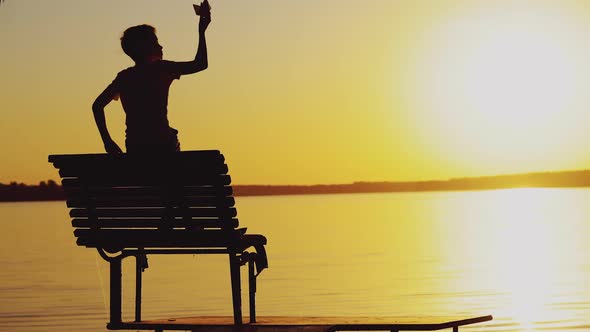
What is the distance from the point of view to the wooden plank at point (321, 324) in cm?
891

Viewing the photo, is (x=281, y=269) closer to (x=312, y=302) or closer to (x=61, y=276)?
(x=61, y=276)

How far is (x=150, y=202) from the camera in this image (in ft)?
31.1

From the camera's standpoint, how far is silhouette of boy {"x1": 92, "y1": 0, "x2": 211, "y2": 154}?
9.30 m

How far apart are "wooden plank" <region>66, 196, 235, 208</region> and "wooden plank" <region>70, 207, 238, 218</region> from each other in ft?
0.10

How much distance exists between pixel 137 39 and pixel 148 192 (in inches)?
40.5

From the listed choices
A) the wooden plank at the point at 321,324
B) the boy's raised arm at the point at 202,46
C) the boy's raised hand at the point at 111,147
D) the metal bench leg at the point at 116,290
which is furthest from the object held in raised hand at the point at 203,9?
the wooden plank at the point at 321,324

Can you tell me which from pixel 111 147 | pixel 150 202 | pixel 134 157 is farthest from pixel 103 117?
pixel 150 202

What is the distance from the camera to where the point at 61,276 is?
4041cm

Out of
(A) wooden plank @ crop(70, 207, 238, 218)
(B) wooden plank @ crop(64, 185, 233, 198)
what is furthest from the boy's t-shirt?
(A) wooden plank @ crop(70, 207, 238, 218)

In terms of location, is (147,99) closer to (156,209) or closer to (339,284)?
(156,209)

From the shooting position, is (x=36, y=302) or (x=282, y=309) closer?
(x=282, y=309)

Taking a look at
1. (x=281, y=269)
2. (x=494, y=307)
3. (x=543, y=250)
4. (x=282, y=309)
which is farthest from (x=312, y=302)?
(x=543, y=250)

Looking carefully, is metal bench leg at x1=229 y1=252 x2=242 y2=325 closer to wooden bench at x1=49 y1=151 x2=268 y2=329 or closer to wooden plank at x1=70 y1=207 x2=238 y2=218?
wooden bench at x1=49 y1=151 x2=268 y2=329

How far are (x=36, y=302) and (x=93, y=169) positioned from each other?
21617 millimetres
